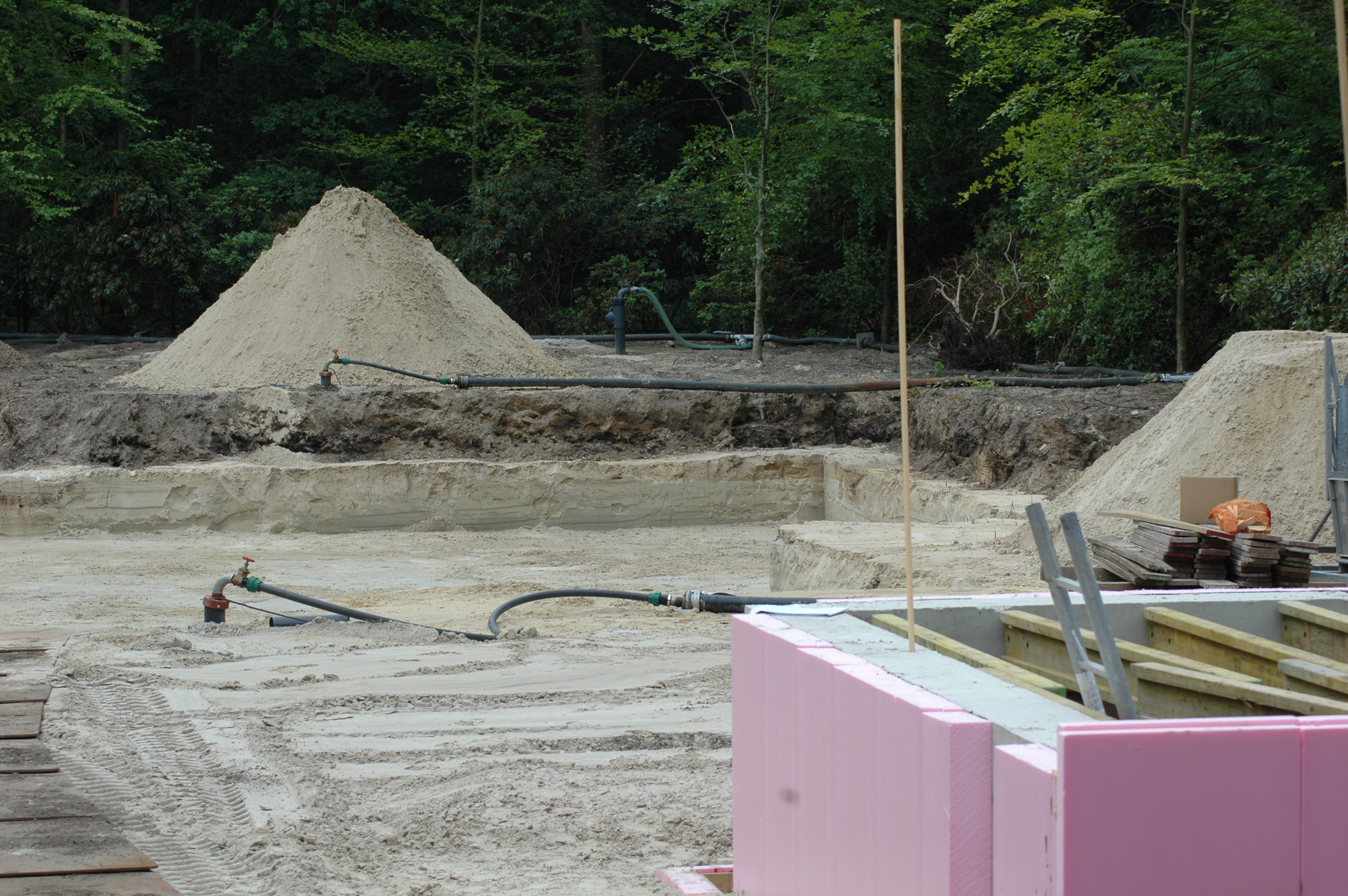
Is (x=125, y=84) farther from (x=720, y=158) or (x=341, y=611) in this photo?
(x=341, y=611)

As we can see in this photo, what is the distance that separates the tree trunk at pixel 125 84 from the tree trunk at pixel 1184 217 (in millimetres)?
18258

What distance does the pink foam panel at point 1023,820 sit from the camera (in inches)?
73.0

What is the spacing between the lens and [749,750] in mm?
3250

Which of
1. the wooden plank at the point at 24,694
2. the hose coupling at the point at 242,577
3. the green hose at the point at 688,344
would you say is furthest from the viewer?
the green hose at the point at 688,344

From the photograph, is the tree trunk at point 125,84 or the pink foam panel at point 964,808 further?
the tree trunk at point 125,84

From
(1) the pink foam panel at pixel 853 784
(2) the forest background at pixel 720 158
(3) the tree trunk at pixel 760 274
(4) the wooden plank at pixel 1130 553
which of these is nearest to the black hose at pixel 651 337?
(2) the forest background at pixel 720 158

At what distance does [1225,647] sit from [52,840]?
375 cm

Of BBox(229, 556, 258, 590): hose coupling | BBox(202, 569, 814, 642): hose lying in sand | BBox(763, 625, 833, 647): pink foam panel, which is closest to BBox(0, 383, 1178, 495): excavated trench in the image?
BBox(202, 569, 814, 642): hose lying in sand

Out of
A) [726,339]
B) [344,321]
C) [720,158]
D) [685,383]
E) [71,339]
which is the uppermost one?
[720,158]

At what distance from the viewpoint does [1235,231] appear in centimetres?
1486

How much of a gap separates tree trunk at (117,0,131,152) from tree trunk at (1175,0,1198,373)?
59.9 feet

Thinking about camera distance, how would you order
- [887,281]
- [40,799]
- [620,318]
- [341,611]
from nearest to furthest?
[40,799]
[341,611]
[620,318]
[887,281]

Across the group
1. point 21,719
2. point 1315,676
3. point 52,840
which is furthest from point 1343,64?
point 21,719

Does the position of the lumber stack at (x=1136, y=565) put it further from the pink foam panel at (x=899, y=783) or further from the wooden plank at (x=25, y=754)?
the wooden plank at (x=25, y=754)
